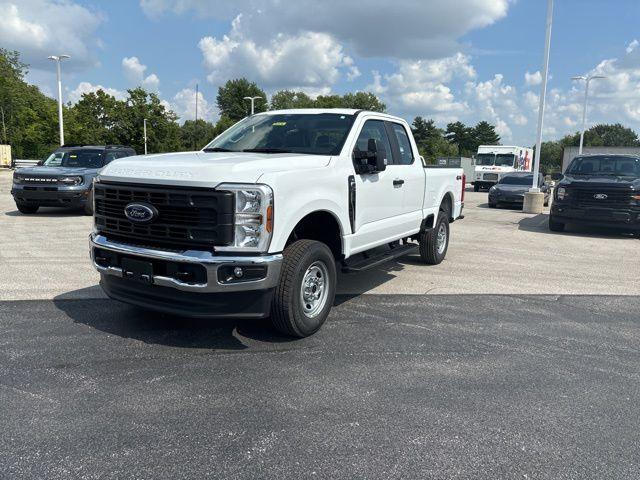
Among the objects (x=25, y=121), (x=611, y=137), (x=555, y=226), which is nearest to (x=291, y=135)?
(x=555, y=226)

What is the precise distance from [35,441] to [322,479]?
1.67 metres

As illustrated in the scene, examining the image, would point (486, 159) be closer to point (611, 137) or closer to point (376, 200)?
point (376, 200)

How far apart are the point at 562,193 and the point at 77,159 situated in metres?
12.1

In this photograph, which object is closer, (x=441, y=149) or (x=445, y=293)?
(x=445, y=293)

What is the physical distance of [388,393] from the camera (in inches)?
147

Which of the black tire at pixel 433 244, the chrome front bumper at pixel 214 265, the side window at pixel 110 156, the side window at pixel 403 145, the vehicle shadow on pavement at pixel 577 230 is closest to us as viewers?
the chrome front bumper at pixel 214 265

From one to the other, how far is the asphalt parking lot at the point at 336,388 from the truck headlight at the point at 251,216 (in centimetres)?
96

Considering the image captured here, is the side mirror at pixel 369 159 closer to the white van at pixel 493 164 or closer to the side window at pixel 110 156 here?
the side window at pixel 110 156

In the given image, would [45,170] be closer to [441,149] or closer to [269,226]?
[269,226]

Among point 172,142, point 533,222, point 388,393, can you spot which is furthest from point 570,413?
point 172,142

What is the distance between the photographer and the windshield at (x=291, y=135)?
18.1 ft

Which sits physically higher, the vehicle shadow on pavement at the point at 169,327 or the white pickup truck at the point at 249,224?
the white pickup truck at the point at 249,224

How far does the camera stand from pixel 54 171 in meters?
12.6

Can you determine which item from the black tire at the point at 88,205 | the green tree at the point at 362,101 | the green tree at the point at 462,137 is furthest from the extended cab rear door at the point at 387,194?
the green tree at the point at 462,137
